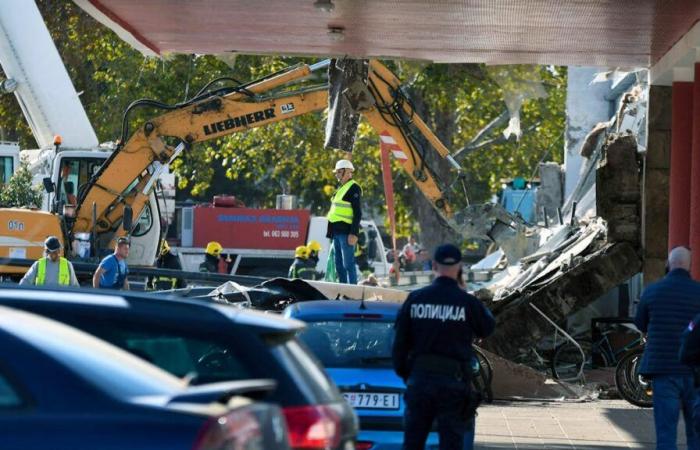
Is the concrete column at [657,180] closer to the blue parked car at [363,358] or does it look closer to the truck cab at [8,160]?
the blue parked car at [363,358]

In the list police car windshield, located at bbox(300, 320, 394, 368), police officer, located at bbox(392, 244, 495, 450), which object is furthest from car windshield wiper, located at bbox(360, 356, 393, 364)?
police officer, located at bbox(392, 244, 495, 450)

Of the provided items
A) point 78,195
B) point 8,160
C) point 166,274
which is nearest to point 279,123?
point 8,160

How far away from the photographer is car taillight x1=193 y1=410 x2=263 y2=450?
5.64 metres

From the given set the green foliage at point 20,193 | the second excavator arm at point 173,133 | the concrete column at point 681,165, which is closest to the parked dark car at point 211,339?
the concrete column at point 681,165

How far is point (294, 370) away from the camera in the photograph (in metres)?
7.01

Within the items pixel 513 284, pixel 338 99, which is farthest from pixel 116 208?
pixel 513 284

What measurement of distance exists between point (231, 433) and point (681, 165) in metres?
15.5

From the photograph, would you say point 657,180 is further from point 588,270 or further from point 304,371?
point 304,371

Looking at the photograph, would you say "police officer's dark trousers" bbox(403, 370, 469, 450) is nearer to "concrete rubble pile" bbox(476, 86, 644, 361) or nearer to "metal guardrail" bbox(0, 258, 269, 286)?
"concrete rubble pile" bbox(476, 86, 644, 361)

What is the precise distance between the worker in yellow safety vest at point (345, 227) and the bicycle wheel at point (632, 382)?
151 inches

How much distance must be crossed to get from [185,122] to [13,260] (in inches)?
153

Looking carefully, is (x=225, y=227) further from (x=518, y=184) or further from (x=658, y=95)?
(x=658, y=95)

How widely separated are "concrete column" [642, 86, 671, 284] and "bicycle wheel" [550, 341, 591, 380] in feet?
4.60

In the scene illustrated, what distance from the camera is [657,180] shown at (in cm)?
2156
